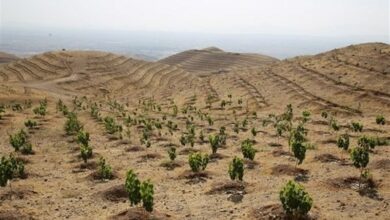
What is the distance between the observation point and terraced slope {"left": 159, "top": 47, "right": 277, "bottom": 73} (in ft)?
473

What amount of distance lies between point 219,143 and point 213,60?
395 ft

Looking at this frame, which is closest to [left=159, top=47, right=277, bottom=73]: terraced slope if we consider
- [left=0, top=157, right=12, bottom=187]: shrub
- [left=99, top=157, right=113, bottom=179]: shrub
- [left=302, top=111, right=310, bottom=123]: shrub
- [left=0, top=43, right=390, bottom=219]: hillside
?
[left=0, top=43, right=390, bottom=219]: hillside

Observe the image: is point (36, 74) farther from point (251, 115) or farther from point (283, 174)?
point (283, 174)

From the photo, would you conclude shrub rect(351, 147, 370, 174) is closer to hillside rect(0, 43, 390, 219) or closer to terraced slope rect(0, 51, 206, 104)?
hillside rect(0, 43, 390, 219)

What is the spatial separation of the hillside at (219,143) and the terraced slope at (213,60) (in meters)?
57.3

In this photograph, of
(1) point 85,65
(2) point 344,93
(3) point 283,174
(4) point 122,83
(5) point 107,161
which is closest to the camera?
(3) point 283,174

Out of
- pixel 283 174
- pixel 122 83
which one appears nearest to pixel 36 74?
pixel 122 83

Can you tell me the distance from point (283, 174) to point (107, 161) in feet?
37.9

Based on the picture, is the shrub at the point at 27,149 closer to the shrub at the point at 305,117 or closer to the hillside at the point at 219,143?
the hillside at the point at 219,143

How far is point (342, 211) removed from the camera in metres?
17.9

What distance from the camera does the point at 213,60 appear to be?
152250mm

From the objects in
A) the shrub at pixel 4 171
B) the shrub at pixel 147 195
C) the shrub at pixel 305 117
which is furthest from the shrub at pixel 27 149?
the shrub at pixel 305 117

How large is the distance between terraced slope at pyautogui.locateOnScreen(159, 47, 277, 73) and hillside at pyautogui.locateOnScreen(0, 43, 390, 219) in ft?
188

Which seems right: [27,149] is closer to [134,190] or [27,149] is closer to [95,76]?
[134,190]
